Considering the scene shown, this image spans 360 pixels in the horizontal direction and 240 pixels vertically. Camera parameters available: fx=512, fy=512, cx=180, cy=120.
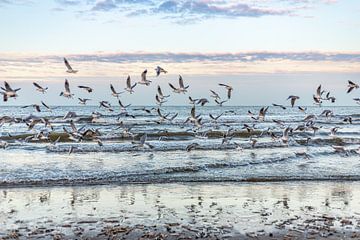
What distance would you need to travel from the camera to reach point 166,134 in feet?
128

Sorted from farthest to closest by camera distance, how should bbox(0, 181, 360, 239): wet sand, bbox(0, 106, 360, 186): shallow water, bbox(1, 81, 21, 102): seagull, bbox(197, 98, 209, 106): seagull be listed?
1. bbox(197, 98, 209, 106): seagull
2. bbox(0, 106, 360, 186): shallow water
3. bbox(1, 81, 21, 102): seagull
4. bbox(0, 181, 360, 239): wet sand

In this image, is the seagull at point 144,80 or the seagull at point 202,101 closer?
the seagull at point 144,80

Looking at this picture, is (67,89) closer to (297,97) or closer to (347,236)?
(297,97)

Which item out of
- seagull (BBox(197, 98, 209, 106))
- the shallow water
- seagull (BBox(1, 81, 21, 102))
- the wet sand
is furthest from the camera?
seagull (BBox(197, 98, 209, 106))

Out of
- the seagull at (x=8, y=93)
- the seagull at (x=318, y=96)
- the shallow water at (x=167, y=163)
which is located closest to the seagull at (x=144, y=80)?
the shallow water at (x=167, y=163)

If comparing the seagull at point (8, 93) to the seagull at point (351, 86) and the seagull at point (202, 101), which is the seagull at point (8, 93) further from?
the seagull at point (351, 86)

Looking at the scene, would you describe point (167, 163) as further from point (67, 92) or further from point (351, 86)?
point (351, 86)

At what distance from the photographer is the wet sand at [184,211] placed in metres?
11.0

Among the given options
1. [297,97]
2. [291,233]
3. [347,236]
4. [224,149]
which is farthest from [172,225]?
[224,149]

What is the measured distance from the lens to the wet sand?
433 inches

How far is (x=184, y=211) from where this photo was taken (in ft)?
42.5

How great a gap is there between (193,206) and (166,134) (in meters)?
25.6

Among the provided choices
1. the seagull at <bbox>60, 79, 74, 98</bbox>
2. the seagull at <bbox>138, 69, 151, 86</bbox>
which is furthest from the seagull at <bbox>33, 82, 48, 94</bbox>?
the seagull at <bbox>138, 69, 151, 86</bbox>

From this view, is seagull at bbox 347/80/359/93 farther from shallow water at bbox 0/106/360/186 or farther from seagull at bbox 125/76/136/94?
seagull at bbox 125/76/136/94
